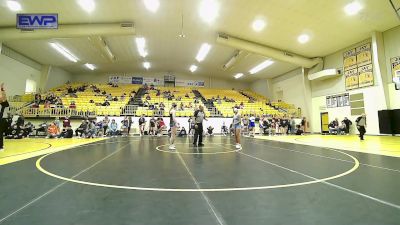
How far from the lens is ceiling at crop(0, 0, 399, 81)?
13.9 metres

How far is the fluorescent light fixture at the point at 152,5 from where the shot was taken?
14.0 meters

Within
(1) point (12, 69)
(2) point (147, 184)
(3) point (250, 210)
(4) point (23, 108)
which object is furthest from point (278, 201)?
(1) point (12, 69)

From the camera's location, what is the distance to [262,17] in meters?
15.4

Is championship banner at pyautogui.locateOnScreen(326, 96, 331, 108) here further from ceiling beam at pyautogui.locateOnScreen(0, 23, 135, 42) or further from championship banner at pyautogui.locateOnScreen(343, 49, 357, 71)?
ceiling beam at pyautogui.locateOnScreen(0, 23, 135, 42)

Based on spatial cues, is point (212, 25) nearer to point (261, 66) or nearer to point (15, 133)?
point (261, 66)

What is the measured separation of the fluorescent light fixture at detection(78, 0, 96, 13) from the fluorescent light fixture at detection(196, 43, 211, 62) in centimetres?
996

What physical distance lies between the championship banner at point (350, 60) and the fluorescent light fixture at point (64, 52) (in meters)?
25.0

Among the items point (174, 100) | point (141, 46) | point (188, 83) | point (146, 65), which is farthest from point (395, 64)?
point (146, 65)

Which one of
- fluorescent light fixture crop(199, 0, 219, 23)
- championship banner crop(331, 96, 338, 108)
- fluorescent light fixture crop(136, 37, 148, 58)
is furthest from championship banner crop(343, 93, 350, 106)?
fluorescent light fixture crop(136, 37, 148, 58)

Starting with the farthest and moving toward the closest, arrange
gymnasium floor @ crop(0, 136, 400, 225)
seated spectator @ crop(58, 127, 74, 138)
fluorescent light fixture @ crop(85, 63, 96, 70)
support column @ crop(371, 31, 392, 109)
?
fluorescent light fixture @ crop(85, 63, 96, 70), support column @ crop(371, 31, 392, 109), seated spectator @ crop(58, 127, 74, 138), gymnasium floor @ crop(0, 136, 400, 225)

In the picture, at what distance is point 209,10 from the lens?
589 inches

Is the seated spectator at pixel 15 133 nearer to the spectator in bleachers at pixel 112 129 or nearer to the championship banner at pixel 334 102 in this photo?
the spectator in bleachers at pixel 112 129

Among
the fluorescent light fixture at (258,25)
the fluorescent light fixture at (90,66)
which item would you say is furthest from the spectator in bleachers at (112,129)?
Answer: the fluorescent light fixture at (258,25)

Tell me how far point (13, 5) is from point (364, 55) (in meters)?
24.5
